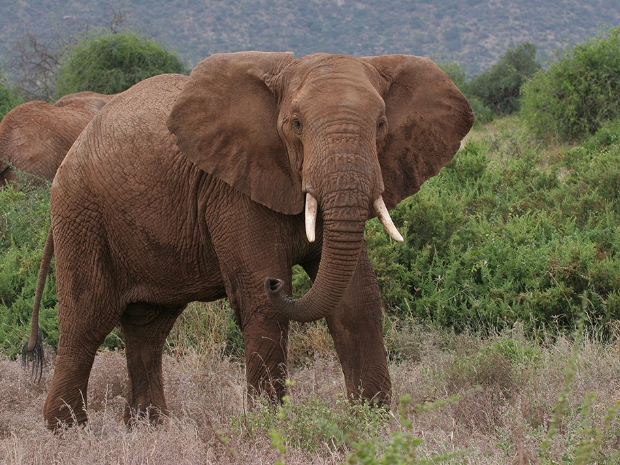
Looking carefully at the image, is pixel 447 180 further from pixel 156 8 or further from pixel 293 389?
pixel 156 8

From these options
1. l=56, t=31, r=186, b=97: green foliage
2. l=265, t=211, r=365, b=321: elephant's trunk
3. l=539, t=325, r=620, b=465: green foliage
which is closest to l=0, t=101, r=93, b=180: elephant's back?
l=56, t=31, r=186, b=97: green foliage

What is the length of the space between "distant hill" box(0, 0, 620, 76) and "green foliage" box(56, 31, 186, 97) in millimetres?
27279

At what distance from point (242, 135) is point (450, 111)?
42.9 inches

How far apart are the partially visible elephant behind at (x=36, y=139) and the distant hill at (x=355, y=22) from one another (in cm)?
3449

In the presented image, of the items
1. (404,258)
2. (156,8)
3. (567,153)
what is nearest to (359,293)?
(404,258)

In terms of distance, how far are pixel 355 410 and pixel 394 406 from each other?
35.6 inches

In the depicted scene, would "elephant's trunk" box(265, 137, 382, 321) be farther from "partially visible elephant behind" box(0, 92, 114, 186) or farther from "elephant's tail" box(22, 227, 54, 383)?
"partially visible elephant behind" box(0, 92, 114, 186)

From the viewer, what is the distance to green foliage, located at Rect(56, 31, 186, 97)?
1889cm

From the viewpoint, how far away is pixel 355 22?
182ft

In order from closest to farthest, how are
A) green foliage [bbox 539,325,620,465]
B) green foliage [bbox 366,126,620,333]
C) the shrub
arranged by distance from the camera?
green foliage [bbox 539,325,620,465] < green foliage [bbox 366,126,620,333] < the shrub

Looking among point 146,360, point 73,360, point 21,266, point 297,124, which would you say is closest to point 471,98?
point 21,266

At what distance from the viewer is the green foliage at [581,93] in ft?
46.0

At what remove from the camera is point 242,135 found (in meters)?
4.65

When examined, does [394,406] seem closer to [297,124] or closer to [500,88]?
[297,124]
